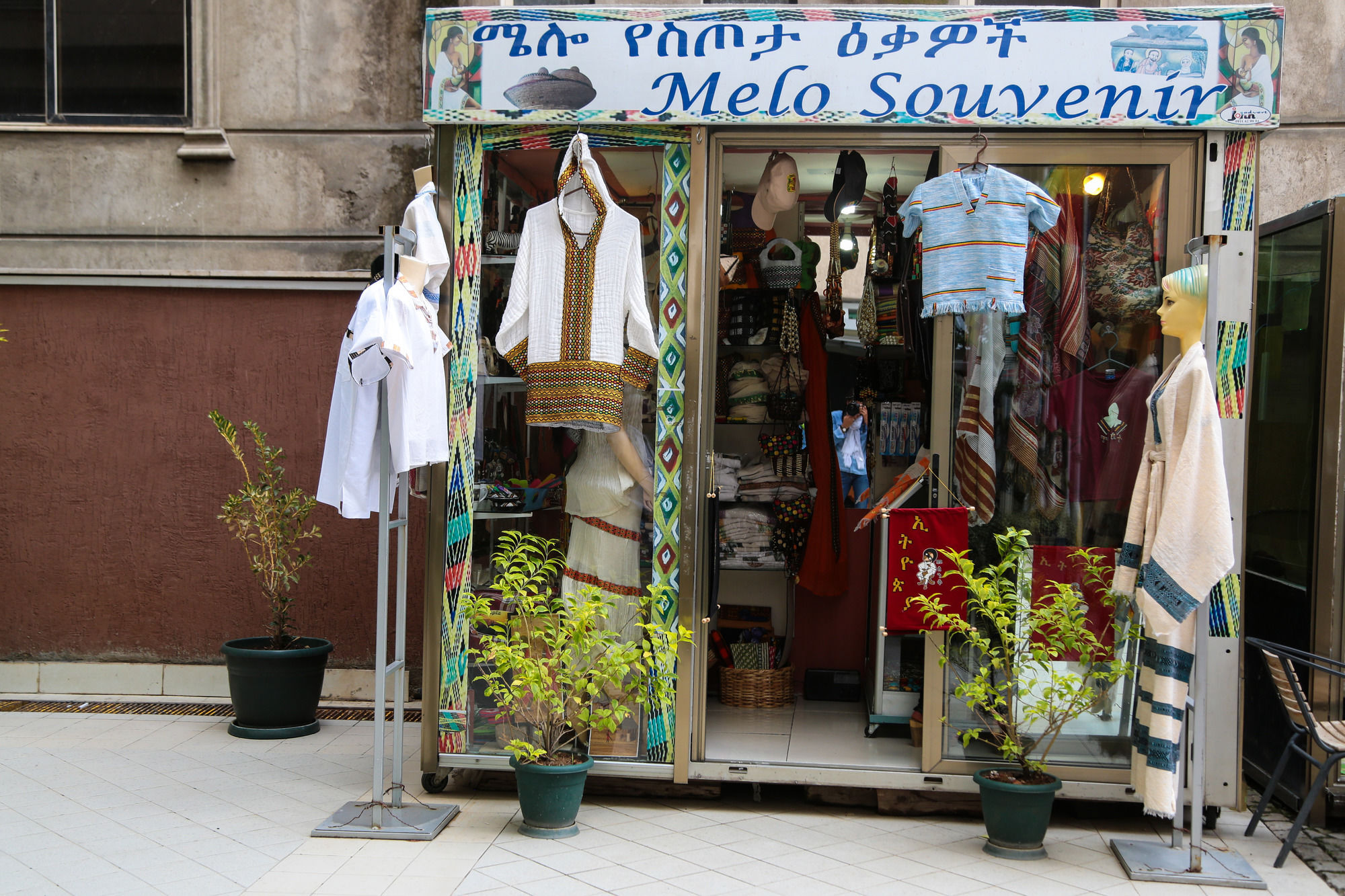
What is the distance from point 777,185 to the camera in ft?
18.7

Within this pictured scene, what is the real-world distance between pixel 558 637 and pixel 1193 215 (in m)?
3.32

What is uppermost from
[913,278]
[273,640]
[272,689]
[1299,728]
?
[913,278]

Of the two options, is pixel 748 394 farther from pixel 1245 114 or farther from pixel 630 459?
pixel 1245 114

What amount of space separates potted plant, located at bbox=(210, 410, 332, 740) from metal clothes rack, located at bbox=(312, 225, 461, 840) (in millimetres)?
1481

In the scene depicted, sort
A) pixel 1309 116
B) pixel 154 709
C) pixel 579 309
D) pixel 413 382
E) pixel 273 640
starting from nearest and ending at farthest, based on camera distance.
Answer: pixel 413 382
pixel 579 309
pixel 273 640
pixel 1309 116
pixel 154 709

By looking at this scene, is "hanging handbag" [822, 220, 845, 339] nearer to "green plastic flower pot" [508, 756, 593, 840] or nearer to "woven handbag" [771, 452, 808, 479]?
"woven handbag" [771, 452, 808, 479]

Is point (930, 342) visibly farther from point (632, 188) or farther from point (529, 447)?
point (529, 447)

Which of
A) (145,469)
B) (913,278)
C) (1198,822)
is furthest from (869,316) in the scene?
(145,469)

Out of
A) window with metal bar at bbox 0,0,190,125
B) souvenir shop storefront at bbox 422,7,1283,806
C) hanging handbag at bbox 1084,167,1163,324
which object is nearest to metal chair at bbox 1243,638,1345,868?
souvenir shop storefront at bbox 422,7,1283,806

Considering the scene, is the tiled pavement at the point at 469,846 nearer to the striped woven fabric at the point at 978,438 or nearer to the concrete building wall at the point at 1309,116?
the striped woven fabric at the point at 978,438

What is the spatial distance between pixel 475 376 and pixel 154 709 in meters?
3.29

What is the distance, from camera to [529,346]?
16.4 ft

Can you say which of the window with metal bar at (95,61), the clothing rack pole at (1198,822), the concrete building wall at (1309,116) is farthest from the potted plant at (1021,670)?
the window with metal bar at (95,61)

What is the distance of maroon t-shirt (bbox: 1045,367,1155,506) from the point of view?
502 cm
